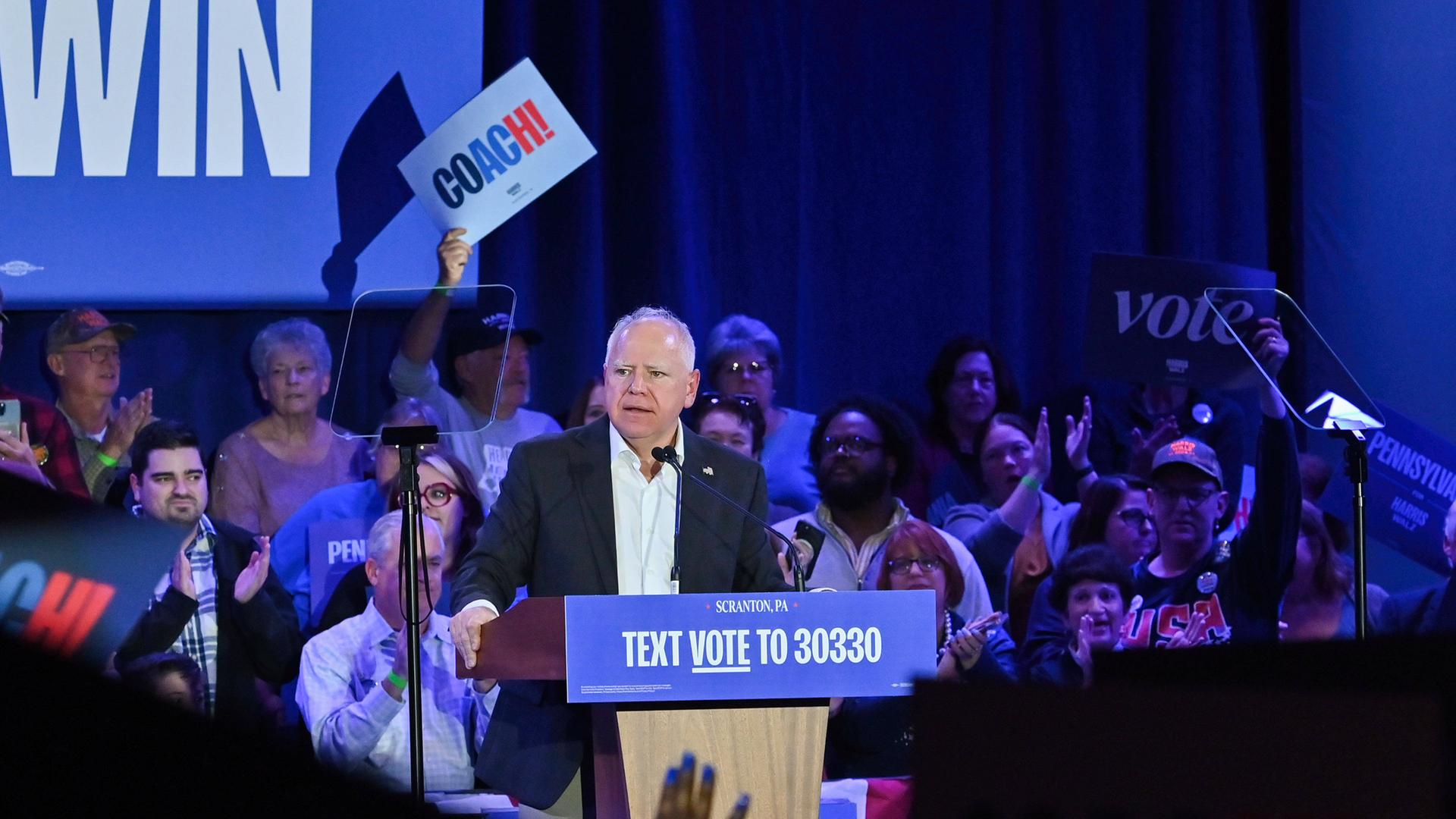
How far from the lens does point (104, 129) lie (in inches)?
192

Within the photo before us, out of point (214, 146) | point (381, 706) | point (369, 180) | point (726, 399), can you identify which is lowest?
point (381, 706)

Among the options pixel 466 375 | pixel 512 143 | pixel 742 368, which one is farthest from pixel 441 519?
pixel 512 143

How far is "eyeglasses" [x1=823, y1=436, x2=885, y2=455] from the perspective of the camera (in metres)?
4.77

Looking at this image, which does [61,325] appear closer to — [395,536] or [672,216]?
[395,536]

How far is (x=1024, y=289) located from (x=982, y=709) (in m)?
4.62

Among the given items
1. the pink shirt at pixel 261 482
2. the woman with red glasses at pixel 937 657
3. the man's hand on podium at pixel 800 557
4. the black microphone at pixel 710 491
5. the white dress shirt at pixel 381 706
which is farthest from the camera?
the pink shirt at pixel 261 482

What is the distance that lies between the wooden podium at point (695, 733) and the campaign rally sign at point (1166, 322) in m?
2.43

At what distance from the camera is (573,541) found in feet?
9.74

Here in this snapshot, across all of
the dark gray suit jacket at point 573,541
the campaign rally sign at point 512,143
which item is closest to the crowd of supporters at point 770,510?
the campaign rally sign at point 512,143

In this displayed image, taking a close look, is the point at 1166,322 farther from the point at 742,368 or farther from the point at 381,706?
the point at 381,706

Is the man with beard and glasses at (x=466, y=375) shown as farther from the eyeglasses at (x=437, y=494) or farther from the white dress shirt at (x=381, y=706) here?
the white dress shirt at (x=381, y=706)

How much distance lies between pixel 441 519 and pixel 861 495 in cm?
127

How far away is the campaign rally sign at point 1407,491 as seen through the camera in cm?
454

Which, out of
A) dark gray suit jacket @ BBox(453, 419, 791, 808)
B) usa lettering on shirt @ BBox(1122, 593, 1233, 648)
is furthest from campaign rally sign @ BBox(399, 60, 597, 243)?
usa lettering on shirt @ BBox(1122, 593, 1233, 648)
